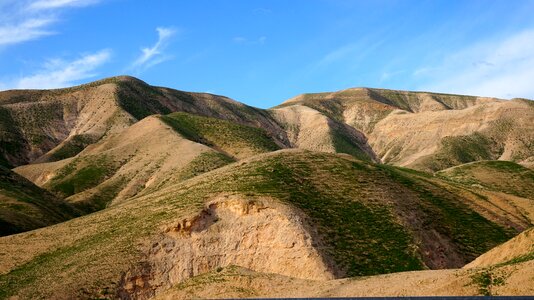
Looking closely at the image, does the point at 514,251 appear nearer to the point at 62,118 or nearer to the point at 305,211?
the point at 305,211

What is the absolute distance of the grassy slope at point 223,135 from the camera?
121562 millimetres

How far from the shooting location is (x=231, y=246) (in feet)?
174

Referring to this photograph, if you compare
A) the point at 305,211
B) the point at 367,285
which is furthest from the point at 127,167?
the point at 367,285

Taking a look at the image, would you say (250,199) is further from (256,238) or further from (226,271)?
(226,271)

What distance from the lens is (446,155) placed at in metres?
177

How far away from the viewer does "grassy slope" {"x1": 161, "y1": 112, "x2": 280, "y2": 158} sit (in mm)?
121562


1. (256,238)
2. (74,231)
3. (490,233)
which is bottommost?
(490,233)

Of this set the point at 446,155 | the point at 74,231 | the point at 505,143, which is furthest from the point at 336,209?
the point at 505,143

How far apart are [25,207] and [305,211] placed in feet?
138

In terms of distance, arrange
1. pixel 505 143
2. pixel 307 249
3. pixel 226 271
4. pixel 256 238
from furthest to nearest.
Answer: pixel 505 143 < pixel 256 238 < pixel 307 249 < pixel 226 271

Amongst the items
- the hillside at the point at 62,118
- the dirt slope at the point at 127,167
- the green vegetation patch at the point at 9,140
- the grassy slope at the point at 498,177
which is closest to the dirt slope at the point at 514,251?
the grassy slope at the point at 498,177

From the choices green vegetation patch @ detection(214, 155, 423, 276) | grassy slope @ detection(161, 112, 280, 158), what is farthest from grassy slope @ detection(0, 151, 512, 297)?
grassy slope @ detection(161, 112, 280, 158)

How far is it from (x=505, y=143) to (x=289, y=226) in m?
160

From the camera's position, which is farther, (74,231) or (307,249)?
(74,231)
